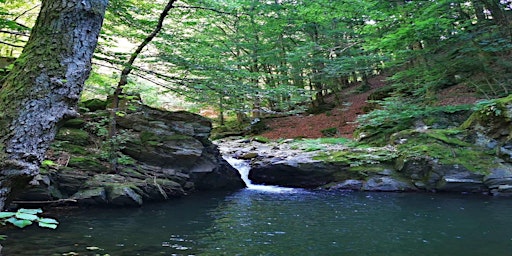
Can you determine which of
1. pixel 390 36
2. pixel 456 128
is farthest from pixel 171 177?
pixel 456 128

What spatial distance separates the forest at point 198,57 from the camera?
2.13 meters

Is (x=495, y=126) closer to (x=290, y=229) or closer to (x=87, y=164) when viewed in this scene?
(x=290, y=229)

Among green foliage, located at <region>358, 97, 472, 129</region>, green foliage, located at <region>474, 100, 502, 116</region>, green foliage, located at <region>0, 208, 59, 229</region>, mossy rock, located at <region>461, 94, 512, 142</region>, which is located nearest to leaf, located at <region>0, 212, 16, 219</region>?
green foliage, located at <region>0, 208, 59, 229</region>

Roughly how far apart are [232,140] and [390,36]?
11315mm

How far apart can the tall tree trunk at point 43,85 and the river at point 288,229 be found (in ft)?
12.6

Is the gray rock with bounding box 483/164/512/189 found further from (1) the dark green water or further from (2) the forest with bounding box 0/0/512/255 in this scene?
(1) the dark green water

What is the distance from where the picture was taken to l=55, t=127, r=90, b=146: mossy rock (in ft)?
34.7

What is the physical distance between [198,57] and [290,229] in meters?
5.71

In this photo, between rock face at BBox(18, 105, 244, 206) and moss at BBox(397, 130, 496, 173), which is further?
moss at BBox(397, 130, 496, 173)

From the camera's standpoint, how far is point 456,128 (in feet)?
39.7

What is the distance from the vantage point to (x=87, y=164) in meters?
9.76

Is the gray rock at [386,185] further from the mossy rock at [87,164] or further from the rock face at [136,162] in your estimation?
the mossy rock at [87,164]

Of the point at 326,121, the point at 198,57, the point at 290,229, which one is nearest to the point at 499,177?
the point at 290,229

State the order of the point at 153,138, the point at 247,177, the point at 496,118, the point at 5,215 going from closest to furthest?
the point at 5,215, the point at 496,118, the point at 153,138, the point at 247,177
